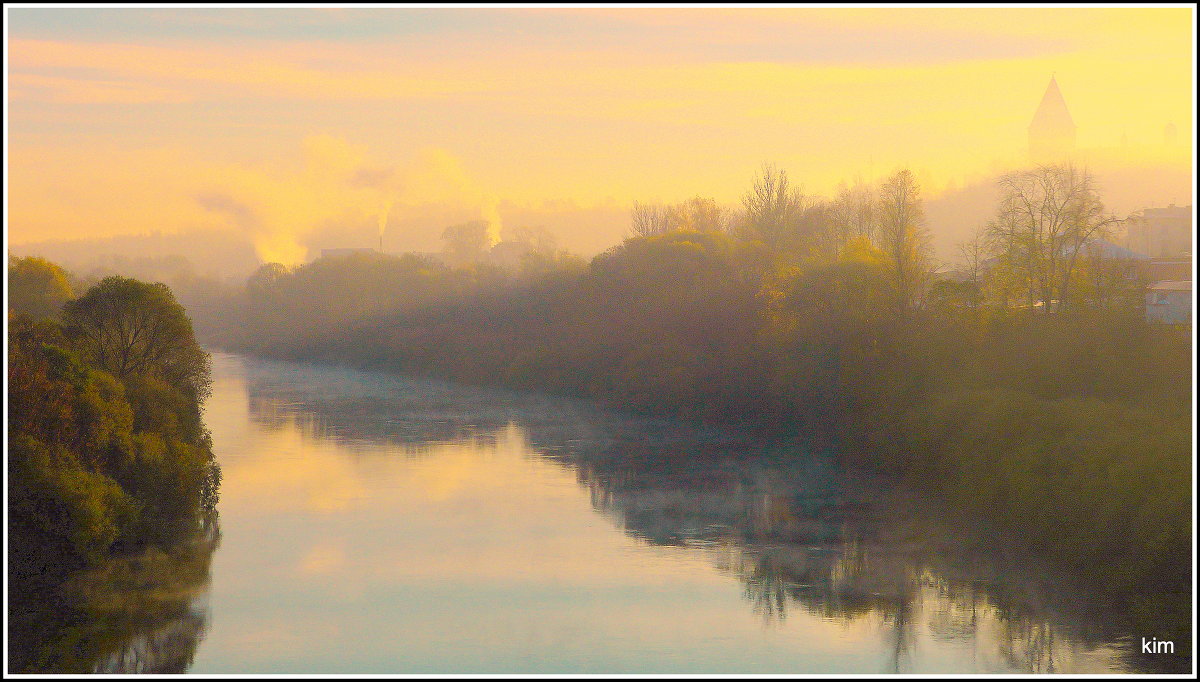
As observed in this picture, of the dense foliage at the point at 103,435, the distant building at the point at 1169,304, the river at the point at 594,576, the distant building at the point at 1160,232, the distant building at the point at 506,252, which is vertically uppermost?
the distant building at the point at 506,252

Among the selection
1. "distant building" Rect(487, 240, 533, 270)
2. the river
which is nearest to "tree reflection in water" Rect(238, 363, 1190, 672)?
the river

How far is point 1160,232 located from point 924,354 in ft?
103

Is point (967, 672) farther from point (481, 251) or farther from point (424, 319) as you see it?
point (481, 251)

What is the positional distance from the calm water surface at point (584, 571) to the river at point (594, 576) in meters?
0.07

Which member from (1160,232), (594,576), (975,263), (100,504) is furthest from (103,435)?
(1160,232)

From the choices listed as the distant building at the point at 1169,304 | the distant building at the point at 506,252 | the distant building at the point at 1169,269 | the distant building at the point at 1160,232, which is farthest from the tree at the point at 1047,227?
the distant building at the point at 506,252

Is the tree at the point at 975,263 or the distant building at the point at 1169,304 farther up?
the tree at the point at 975,263

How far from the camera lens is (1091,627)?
20.3 metres

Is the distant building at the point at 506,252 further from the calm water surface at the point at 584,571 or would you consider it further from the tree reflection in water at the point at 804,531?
the calm water surface at the point at 584,571

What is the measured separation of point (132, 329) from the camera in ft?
107

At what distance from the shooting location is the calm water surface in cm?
1947

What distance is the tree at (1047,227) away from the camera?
125 feet

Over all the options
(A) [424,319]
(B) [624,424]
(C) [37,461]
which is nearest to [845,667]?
(C) [37,461]

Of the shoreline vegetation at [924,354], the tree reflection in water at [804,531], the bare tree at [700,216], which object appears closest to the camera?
the tree reflection in water at [804,531]
